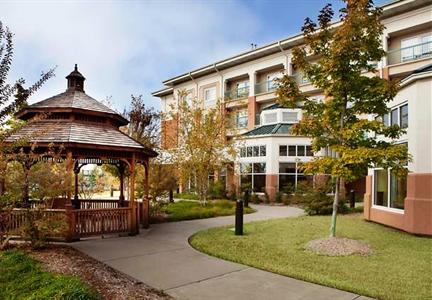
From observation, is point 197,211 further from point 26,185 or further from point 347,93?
point 347,93

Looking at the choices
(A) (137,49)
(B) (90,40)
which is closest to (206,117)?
(A) (137,49)

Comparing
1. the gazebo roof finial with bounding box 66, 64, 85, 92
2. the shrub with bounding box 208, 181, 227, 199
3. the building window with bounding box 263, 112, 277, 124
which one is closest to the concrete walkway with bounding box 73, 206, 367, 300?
the gazebo roof finial with bounding box 66, 64, 85, 92

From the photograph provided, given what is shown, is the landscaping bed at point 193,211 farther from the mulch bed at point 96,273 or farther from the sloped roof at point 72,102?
the mulch bed at point 96,273

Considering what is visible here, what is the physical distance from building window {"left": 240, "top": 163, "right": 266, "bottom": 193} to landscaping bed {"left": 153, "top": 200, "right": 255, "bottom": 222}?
6.15m

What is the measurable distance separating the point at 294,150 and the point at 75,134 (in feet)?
61.3

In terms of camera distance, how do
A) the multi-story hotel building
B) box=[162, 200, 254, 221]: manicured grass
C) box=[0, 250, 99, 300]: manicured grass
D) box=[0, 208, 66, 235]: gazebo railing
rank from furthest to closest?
box=[162, 200, 254, 221]: manicured grass < the multi-story hotel building < box=[0, 208, 66, 235]: gazebo railing < box=[0, 250, 99, 300]: manicured grass

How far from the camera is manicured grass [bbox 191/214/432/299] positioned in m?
6.50

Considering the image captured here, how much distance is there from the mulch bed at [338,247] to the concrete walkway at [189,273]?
2692mm

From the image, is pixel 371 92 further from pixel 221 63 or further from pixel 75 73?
pixel 221 63

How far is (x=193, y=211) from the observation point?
1839 centimetres

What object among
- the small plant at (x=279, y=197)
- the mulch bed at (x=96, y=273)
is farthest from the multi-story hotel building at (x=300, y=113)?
the mulch bed at (x=96, y=273)

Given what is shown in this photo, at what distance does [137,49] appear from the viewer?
1606 centimetres

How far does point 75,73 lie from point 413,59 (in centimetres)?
2224

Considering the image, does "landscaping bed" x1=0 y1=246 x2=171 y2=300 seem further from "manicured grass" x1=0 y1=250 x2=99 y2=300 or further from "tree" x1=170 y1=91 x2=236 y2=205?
"tree" x1=170 y1=91 x2=236 y2=205
